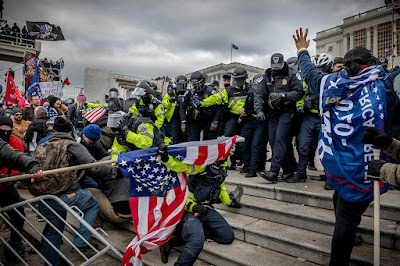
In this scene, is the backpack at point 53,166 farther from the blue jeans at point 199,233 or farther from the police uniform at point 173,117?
the police uniform at point 173,117

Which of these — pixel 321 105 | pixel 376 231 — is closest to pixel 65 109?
pixel 321 105

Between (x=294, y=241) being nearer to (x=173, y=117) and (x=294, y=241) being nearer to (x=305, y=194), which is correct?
(x=305, y=194)

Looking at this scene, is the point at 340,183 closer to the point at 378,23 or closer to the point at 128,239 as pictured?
the point at 128,239

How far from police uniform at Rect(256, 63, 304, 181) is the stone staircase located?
55 centimetres

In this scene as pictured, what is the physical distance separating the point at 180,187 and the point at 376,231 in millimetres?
2074

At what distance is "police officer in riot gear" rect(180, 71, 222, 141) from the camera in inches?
259

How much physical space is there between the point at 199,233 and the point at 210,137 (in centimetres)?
366

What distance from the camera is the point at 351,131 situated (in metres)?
2.33

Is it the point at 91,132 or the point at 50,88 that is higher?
the point at 50,88

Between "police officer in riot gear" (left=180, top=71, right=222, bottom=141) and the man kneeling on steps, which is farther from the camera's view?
"police officer in riot gear" (left=180, top=71, right=222, bottom=141)

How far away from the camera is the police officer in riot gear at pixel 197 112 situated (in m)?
6.58

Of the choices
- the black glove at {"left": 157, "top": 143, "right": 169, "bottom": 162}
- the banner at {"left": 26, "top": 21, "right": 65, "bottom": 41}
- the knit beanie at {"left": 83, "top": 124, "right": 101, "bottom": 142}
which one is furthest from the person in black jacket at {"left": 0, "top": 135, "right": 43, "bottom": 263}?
the banner at {"left": 26, "top": 21, "right": 65, "bottom": 41}

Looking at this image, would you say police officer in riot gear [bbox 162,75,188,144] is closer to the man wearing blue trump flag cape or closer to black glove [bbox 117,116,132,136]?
black glove [bbox 117,116,132,136]

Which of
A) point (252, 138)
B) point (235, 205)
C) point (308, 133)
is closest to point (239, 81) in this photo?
point (252, 138)
